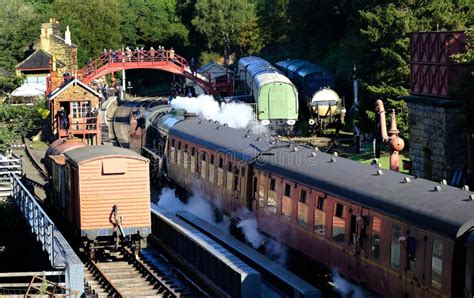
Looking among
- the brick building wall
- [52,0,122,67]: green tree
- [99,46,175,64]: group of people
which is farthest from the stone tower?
[52,0,122,67]: green tree

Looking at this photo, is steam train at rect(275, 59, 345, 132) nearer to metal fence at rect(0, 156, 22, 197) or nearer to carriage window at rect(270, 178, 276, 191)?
metal fence at rect(0, 156, 22, 197)

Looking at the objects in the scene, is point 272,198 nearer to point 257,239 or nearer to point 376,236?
point 257,239

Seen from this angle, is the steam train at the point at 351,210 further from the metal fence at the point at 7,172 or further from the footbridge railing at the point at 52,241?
the metal fence at the point at 7,172

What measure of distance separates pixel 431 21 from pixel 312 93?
10.8m

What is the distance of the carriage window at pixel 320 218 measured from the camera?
19.0 meters

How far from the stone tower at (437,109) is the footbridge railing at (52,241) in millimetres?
11344

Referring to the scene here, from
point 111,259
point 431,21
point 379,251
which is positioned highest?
point 431,21

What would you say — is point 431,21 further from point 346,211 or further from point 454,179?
point 346,211

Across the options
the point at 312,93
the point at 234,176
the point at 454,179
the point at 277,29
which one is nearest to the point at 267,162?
the point at 234,176

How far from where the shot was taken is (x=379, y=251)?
653 inches

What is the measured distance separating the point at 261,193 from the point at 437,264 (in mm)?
8487

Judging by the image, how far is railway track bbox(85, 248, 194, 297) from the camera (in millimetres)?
20031

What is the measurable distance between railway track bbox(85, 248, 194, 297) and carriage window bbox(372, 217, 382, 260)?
4.20 meters

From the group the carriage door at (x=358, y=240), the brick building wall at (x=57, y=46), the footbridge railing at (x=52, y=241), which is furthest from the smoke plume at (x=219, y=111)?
the brick building wall at (x=57, y=46)
